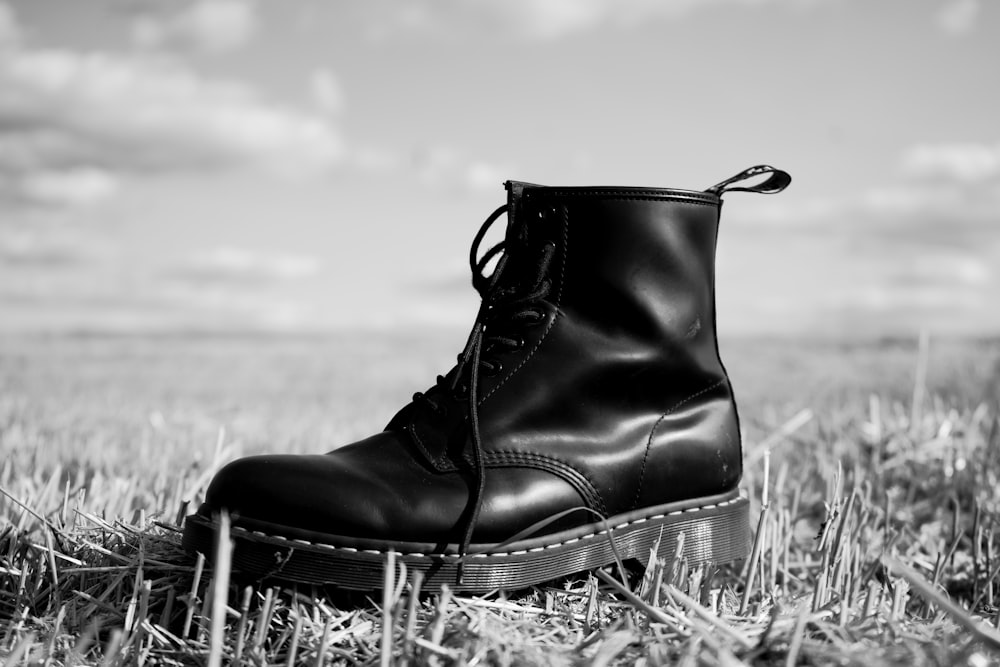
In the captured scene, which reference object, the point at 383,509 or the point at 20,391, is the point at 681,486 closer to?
the point at 383,509

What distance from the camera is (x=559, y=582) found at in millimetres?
2176

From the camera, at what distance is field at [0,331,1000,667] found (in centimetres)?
166

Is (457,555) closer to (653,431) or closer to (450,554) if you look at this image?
(450,554)

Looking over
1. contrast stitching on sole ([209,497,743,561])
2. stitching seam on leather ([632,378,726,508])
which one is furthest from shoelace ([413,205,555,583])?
stitching seam on leather ([632,378,726,508])

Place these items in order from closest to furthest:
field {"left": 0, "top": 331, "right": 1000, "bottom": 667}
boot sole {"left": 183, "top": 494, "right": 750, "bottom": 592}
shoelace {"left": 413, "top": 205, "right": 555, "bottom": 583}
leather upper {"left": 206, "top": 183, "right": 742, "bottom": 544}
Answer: field {"left": 0, "top": 331, "right": 1000, "bottom": 667} → boot sole {"left": 183, "top": 494, "right": 750, "bottom": 592} → leather upper {"left": 206, "top": 183, "right": 742, "bottom": 544} → shoelace {"left": 413, "top": 205, "right": 555, "bottom": 583}

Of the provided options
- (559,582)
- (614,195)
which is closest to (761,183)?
(614,195)

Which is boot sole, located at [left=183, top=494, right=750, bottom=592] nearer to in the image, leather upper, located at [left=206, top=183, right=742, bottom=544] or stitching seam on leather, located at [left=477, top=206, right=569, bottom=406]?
leather upper, located at [left=206, top=183, right=742, bottom=544]

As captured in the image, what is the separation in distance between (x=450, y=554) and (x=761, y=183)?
4.41ft

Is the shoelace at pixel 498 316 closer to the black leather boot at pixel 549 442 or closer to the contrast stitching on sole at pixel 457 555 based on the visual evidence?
the black leather boot at pixel 549 442

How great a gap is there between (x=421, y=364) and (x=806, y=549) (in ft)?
37.5

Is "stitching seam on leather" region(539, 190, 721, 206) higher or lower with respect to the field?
higher

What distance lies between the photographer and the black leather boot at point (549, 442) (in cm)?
194

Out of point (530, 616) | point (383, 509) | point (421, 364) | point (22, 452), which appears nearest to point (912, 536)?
point (530, 616)

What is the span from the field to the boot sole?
0.18 ft
